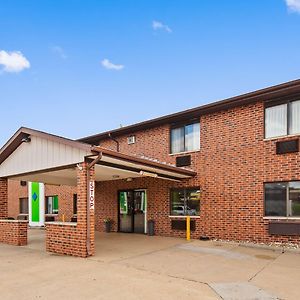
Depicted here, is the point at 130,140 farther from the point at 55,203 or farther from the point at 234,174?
the point at 55,203

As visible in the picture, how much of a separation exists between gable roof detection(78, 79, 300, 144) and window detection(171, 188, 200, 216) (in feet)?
10.4

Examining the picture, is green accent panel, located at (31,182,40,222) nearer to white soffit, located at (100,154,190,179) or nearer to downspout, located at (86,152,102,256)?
white soffit, located at (100,154,190,179)

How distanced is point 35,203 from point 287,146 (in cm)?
1809

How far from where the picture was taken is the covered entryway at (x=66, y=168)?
32.3ft

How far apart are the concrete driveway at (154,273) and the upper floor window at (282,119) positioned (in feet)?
13.6

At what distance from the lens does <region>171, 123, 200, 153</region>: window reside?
14.4 metres

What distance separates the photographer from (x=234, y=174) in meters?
13.0

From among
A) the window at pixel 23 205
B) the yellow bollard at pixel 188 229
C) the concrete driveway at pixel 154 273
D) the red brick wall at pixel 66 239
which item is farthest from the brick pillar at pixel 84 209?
the window at pixel 23 205

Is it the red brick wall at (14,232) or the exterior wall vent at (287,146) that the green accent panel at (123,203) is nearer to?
the red brick wall at (14,232)

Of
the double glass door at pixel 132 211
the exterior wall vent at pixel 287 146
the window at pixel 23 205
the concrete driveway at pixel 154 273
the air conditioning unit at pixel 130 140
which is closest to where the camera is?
the concrete driveway at pixel 154 273

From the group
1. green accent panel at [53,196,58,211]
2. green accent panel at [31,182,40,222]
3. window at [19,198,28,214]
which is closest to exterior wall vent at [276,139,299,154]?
green accent panel at [53,196,58,211]

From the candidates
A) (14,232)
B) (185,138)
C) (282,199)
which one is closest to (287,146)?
(282,199)

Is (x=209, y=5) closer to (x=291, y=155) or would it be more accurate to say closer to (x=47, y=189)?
(x=291, y=155)

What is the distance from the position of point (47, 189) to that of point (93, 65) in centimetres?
904
